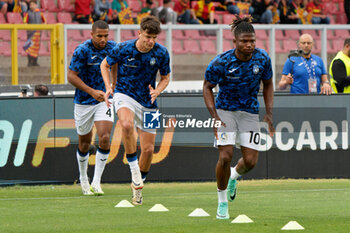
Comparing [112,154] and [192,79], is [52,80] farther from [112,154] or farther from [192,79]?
[112,154]

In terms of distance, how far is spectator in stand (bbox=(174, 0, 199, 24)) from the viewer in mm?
21500

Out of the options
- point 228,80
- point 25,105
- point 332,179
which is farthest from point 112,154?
point 228,80

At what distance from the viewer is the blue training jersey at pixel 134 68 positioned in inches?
389

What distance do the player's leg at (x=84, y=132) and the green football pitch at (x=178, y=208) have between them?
29cm

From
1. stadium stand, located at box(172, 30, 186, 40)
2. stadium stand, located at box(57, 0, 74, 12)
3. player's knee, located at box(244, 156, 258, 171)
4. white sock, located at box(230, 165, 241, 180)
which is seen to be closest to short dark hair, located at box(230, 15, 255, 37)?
player's knee, located at box(244, 156, 258, 171)

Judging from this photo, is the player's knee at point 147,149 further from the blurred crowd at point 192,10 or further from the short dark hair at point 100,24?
the blurred crowd at point 192,10

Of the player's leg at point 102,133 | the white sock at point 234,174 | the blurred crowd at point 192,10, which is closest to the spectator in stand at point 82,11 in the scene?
the blurred crowd at point 192,10

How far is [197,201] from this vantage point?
10.4 m

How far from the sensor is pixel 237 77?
337 inches

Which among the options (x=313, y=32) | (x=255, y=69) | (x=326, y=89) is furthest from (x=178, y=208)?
(x=313, y=32)

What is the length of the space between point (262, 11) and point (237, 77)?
48.5ft

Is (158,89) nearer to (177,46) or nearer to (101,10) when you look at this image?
(177,46)

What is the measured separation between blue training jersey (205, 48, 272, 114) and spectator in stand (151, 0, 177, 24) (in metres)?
12.3

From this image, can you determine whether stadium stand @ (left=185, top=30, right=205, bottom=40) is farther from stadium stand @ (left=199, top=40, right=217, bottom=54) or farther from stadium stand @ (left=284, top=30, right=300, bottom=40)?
stadium stand @ (left=284, top=30, right=300, bottom=40)
